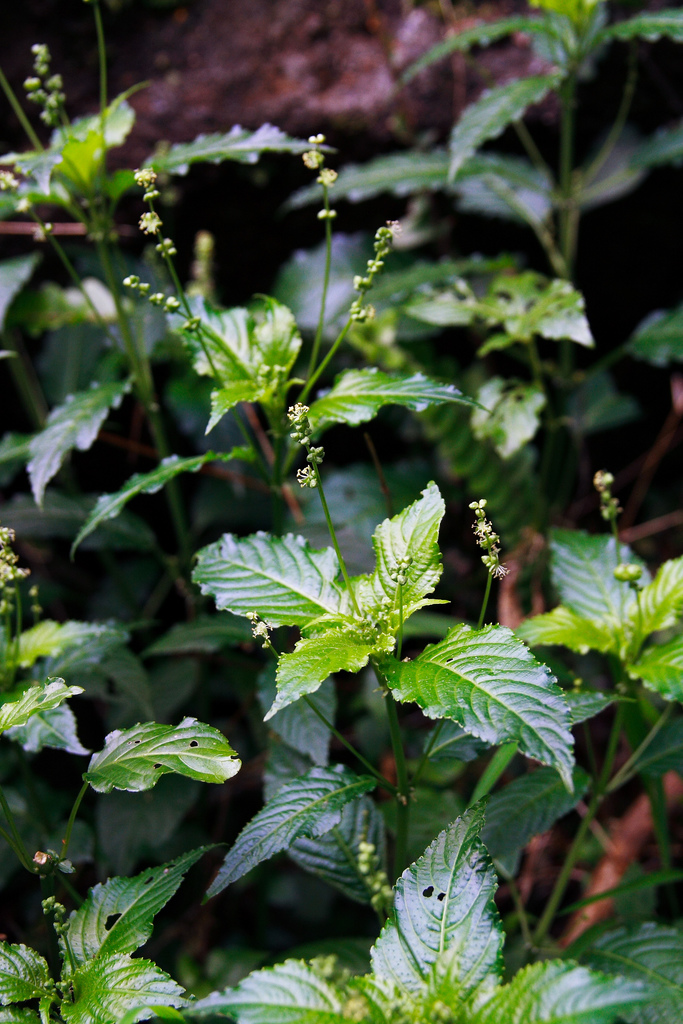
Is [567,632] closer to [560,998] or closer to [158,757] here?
[560,998]

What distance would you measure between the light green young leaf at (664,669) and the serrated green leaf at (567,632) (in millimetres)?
78

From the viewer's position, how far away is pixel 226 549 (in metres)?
1.38

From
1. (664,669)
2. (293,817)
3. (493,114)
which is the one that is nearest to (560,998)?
(293,817)

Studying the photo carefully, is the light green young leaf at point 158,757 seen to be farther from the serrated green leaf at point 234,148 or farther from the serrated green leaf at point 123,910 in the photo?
the serrated green leaf at point 234,148

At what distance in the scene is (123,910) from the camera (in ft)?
4.08

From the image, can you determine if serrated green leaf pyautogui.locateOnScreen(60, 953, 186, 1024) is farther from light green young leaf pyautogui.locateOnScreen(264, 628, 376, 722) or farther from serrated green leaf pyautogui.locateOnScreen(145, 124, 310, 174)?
serrated green leaf pyautogui.locateOnScreen(145, 124, 310, 174)

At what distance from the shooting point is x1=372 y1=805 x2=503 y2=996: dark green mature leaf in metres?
1.02

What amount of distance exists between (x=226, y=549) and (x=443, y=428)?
54.4 inches

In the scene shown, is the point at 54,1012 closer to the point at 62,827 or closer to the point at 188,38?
the point at 62,827

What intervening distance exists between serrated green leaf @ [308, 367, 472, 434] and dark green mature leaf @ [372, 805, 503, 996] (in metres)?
0.71

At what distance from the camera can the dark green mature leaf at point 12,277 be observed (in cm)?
215

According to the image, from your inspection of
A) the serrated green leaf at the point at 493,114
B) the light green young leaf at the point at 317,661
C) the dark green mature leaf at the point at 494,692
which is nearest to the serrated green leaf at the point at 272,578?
the light green young leaf at the point at 317,661

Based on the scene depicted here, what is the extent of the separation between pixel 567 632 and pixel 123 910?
912mm

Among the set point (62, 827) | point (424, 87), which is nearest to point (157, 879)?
point (62, 827)
